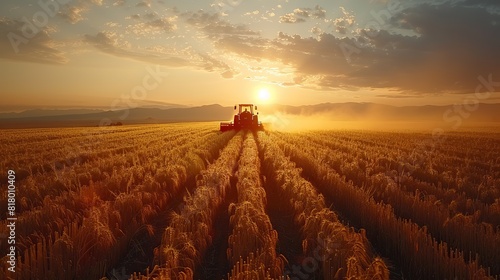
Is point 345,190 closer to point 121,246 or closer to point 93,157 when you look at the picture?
point 121,246

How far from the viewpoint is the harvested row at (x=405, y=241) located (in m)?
4.54

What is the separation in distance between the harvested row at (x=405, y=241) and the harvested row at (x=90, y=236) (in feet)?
13.3

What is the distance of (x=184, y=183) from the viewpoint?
443 inches

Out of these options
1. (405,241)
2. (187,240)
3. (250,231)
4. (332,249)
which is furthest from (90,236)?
(405,241)

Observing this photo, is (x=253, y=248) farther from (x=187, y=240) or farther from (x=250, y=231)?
(x=187, y=240)

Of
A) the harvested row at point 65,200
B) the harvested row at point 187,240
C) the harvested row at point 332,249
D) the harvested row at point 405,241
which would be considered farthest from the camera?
the harvested row at point 65,200

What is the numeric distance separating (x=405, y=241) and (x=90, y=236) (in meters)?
4.61

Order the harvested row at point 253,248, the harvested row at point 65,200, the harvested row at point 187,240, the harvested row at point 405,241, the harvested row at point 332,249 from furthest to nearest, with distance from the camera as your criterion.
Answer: the harvested row at point 65,200 < the harvested row at point 187,240 < the harvested row at point 405,241 < the harvested row at point 332,249 < the harvested row at point 253,248

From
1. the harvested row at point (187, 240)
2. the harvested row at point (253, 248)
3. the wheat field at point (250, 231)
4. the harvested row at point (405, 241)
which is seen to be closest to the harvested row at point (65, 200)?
the wheat field at point (250, 231)

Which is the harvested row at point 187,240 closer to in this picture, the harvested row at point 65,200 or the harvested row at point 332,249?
the harvested row at point 332,249

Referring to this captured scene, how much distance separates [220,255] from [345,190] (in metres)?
4.18

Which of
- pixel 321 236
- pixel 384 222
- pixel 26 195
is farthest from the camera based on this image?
pixel 26 195

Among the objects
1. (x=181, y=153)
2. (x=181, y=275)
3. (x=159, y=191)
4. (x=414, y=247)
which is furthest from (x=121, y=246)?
(x=181, y=153)

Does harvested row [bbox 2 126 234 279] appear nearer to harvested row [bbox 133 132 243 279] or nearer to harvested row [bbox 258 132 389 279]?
harvested row [bbox 133 132 243 279]
